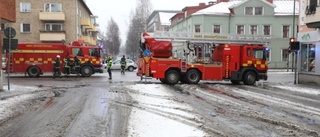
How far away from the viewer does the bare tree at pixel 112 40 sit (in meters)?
106

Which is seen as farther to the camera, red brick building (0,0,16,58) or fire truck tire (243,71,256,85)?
fire truck tire (243,71,256,85)

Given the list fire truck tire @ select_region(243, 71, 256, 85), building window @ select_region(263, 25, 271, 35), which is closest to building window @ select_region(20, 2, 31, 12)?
building window @ select_region(263, 25, 271, 35)

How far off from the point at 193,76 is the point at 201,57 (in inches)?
50.7

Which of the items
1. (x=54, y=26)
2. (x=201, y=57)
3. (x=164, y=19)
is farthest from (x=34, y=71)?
(x=164, y=19)

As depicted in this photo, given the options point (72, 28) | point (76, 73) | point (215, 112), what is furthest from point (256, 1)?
point (215, 112)

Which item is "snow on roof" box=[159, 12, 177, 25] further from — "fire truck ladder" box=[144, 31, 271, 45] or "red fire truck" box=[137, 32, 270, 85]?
"red fire truck" box=[137, 32, 270, 85]

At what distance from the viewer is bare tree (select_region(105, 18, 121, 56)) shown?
10631 cm

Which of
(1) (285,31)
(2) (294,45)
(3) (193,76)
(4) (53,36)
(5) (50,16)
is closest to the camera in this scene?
(3) (193,76)

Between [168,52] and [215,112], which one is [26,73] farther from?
[215,112]

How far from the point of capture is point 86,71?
28750 millimetres

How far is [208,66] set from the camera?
2205 cm

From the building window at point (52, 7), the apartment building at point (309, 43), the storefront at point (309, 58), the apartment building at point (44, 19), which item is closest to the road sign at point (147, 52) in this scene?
the apartment building at point (309, 43)

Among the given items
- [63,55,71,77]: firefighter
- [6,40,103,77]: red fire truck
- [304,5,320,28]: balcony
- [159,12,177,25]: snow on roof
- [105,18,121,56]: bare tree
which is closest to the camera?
[304,5,320,28]: balcony

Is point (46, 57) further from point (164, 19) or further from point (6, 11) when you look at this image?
point (164, 19)
